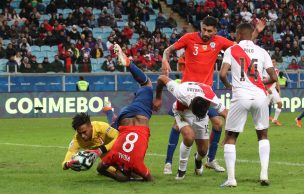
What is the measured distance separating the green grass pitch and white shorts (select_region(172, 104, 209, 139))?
67 cm

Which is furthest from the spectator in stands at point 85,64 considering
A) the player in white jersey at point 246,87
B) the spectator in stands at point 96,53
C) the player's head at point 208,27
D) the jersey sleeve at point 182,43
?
the player in white jersey at point 246,87

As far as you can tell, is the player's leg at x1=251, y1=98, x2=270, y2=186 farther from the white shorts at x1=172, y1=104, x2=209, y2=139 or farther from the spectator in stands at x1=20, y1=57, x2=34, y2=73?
the spectator in stands at x1=20, y1=57, x2=34, y2=73

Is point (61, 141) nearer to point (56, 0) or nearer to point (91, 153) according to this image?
point (91, 153)

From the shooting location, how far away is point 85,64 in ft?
109

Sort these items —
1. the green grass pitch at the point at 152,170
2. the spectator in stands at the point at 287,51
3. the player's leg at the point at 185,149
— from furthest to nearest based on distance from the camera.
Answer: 1. the spectator in stands at the point at 287,51
2. the player's leg at the point at 185,149
3. the green grass pitch at the point at 152,170

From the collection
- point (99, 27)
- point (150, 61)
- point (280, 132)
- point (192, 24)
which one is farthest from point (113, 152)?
point (192, 24)

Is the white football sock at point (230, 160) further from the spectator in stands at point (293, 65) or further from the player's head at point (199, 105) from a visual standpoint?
the spectator in stands at point (293, 65)

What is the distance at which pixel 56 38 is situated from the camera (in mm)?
35688

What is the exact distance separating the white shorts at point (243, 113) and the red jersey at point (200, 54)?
189 cm

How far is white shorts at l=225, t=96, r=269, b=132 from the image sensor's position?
39.1ft

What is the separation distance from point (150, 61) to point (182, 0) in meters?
8.82

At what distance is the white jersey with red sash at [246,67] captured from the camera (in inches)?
472

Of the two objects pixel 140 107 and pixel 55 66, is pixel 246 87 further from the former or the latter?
pixel 55 66

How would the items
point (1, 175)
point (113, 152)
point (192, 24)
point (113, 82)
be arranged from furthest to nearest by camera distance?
point (192, 24) → point (113, 82) → point (1, 175) → point (113, 152)
